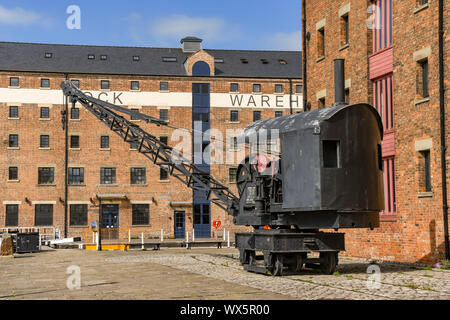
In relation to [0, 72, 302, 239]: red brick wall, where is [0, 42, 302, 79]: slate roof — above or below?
above

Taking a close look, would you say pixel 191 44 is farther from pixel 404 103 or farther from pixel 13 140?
pixel 404 103

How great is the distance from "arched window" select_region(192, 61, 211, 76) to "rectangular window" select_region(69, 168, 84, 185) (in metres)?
13.0

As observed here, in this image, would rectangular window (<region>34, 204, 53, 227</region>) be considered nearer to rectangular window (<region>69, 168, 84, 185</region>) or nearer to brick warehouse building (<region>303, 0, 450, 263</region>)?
rectangular window (<region>69, 168, 84, 185</region>)

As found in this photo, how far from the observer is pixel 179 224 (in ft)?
165

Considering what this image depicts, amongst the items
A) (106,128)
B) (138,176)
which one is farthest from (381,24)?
(106,128)

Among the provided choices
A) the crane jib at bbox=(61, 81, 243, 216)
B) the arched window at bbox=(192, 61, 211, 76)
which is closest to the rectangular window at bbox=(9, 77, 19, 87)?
the arched window at bbox=(192, 61, 211, 76)

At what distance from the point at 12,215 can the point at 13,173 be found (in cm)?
342

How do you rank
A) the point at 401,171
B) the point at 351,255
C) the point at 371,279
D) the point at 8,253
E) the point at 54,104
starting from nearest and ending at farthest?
the point at 371,279, the point at 401,171, the point at 351,255, the point at 8,253, the point at 54,104

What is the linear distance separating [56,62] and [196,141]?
1378 centimetres

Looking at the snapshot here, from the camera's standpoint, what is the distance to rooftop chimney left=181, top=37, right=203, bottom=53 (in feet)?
184

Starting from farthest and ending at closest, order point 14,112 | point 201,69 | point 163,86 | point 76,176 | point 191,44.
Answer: point 191,44 → point 201,69 → point 163,86 → point 76,176 → point 14,112

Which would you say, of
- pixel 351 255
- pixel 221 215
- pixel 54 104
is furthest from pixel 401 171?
pixel 54 104

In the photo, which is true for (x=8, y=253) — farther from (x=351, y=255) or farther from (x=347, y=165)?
(x=347, y=165)

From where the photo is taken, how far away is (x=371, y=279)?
13.5 m
